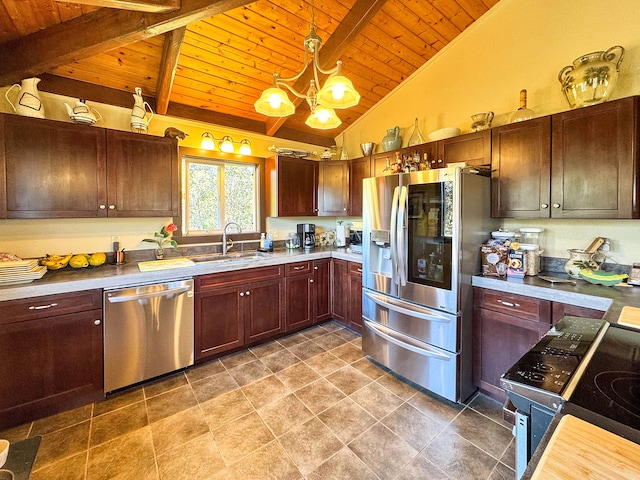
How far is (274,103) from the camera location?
1.91 m

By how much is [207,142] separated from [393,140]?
2.15m

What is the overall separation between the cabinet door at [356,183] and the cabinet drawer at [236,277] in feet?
4.20

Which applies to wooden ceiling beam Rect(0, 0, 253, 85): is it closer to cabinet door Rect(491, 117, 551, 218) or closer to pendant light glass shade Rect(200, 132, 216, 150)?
pendant light glass shade Rect(200, 132, 216, 150)

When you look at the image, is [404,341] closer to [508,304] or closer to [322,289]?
[508,304]

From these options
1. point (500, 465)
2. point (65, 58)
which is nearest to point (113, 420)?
point (500, 465)

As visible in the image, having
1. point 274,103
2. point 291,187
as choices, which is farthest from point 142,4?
point 291,187

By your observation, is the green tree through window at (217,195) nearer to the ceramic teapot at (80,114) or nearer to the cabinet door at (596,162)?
the ceramic teapot at (80,114)

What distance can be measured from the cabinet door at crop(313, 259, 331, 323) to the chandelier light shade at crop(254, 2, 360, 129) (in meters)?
1.78

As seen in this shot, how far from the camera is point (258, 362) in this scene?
2727 millimetres

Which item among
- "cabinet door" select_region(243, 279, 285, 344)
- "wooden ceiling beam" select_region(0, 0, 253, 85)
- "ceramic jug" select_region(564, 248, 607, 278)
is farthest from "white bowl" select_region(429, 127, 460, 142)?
"cabinet door" select_region(243, 279, 285, 344)

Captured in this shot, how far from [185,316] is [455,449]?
2.26 metres

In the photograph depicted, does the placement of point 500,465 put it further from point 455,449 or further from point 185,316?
point 185,316

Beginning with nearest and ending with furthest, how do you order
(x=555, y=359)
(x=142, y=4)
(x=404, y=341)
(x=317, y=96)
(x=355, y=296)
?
(x=555, y=359)
(x=142, y=4)
(x=317, y=96)
(x=404, y=341)
(x=355, y=296)

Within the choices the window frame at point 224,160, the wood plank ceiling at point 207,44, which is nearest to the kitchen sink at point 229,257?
the window frame at point 224,160
